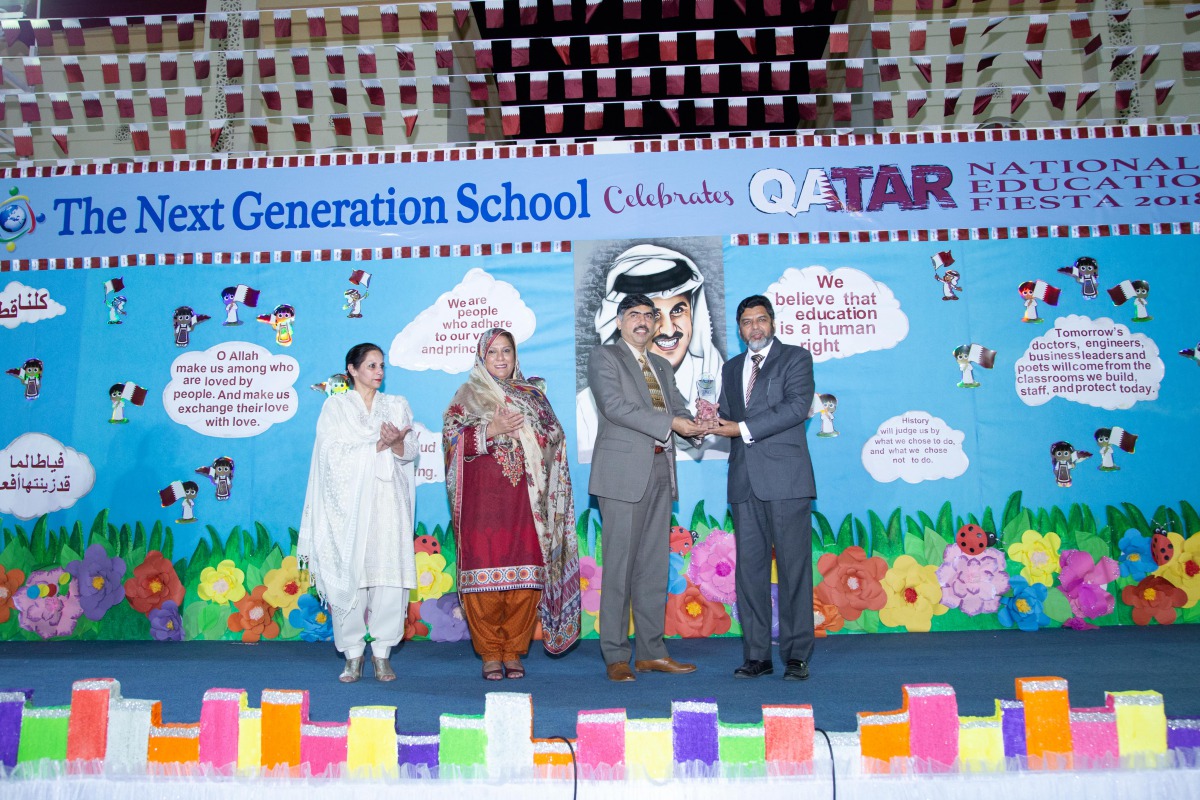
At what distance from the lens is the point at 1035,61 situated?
5.02 meters

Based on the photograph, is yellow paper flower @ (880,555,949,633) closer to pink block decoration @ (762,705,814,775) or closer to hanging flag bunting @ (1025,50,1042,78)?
hanging flag bunting @ (1025,50,1042,78)

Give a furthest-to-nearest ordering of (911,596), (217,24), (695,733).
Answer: (217,24) → (911,596) → (695,733)

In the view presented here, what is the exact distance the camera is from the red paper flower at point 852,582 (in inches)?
185

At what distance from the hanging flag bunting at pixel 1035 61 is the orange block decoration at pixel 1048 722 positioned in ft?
13.4

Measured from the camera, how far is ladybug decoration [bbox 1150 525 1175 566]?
4.71m

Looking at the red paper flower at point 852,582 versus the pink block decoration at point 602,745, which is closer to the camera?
the pink block decoration at point 602,745

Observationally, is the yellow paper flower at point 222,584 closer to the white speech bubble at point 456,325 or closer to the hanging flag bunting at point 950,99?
the white speech bubble at point 456,325

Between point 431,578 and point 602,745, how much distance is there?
3042 mm

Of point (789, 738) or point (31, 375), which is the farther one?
point (31, 375)

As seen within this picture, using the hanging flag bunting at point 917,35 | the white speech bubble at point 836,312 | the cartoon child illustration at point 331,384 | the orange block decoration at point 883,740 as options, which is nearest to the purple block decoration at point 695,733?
the orange block decoration at point 883,740

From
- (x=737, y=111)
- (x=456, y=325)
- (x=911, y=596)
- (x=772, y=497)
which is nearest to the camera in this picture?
(x=772, y=497)

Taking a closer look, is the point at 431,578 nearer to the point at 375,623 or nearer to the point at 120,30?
the point at 375,623

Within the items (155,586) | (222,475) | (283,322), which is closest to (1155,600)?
(283,322)

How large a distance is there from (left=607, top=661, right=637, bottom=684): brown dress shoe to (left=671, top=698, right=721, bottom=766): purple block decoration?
1.68 m
